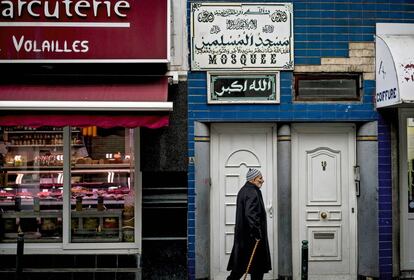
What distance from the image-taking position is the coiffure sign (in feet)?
30.2

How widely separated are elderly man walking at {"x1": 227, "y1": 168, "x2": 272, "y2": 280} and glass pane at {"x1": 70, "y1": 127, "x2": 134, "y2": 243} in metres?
1.90

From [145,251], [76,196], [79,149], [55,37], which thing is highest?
[55,37]

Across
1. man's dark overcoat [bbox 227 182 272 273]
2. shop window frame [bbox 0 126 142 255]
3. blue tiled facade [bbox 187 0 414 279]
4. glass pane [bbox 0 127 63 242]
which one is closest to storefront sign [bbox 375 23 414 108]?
blue tiled facade [bbox 187 0 414 279]

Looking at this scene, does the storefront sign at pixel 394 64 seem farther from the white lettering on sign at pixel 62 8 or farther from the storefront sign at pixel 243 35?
the white lettering on sign at pixel 62 8

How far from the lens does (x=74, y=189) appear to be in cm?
988

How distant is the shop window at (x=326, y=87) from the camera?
9812mm

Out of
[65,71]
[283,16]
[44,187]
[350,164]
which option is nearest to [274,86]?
[283,16]

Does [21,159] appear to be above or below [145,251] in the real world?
above

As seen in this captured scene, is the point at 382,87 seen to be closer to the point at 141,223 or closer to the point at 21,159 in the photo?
the point at 141,223

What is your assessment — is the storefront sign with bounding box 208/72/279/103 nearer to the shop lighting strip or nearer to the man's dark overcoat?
the shop lighting strip

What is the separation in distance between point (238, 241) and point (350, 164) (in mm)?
2358

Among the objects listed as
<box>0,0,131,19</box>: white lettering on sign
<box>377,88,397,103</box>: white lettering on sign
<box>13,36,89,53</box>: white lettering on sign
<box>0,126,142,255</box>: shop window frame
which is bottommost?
<box>0,126,142,255</box>: shop window frame

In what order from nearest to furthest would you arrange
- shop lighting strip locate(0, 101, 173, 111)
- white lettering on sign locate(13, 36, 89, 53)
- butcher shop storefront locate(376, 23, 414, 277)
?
shop lighting strip locate(0, 101, 173, 111)
white lettering on sign locate(13, 36, 89, 53)
butcher shop storefront locate(376, 23, 414, 277)

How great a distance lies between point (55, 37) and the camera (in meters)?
9.20
